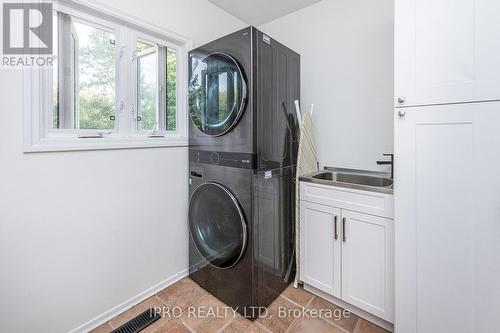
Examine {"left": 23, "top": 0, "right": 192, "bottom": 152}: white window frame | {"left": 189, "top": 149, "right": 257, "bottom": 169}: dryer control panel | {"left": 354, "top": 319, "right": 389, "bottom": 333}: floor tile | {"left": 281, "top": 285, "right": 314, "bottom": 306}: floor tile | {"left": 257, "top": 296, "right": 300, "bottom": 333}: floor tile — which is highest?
{"left": 23, "top": 0, "right": 192, "bottom": 152}: white window frame

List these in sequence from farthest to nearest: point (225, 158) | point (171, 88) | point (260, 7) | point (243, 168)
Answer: point (260, 7)
point (171, 88)
point (225, 158)
point (243, 168)

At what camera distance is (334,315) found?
1699mm

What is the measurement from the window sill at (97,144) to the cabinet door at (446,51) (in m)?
1.64

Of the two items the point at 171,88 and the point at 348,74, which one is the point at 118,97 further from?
the point at 348,74

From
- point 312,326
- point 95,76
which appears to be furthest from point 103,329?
point 95,76

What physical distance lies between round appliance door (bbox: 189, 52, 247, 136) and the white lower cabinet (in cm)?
81

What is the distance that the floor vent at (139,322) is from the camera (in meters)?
1.55

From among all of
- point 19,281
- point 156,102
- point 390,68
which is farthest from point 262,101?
point 19,281

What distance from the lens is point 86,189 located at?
1515 mm

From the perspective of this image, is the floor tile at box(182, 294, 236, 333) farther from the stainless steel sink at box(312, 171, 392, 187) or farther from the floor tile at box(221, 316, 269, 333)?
the stainless steel sink at box(312, 171, 392, 187)

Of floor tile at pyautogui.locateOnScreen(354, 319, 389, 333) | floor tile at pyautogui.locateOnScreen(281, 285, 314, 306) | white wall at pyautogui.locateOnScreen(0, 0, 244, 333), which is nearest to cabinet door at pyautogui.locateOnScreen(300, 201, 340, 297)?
floor tile at pyautogui.locateOnScreen(281, 285, 314, 306)

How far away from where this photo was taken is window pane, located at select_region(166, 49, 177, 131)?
2.04m

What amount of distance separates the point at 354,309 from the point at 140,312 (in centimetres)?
155

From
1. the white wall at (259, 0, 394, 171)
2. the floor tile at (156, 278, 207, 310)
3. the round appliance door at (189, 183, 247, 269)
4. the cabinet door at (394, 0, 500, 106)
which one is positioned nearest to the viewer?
the cabinet door at (394, 0, 500, 106)
